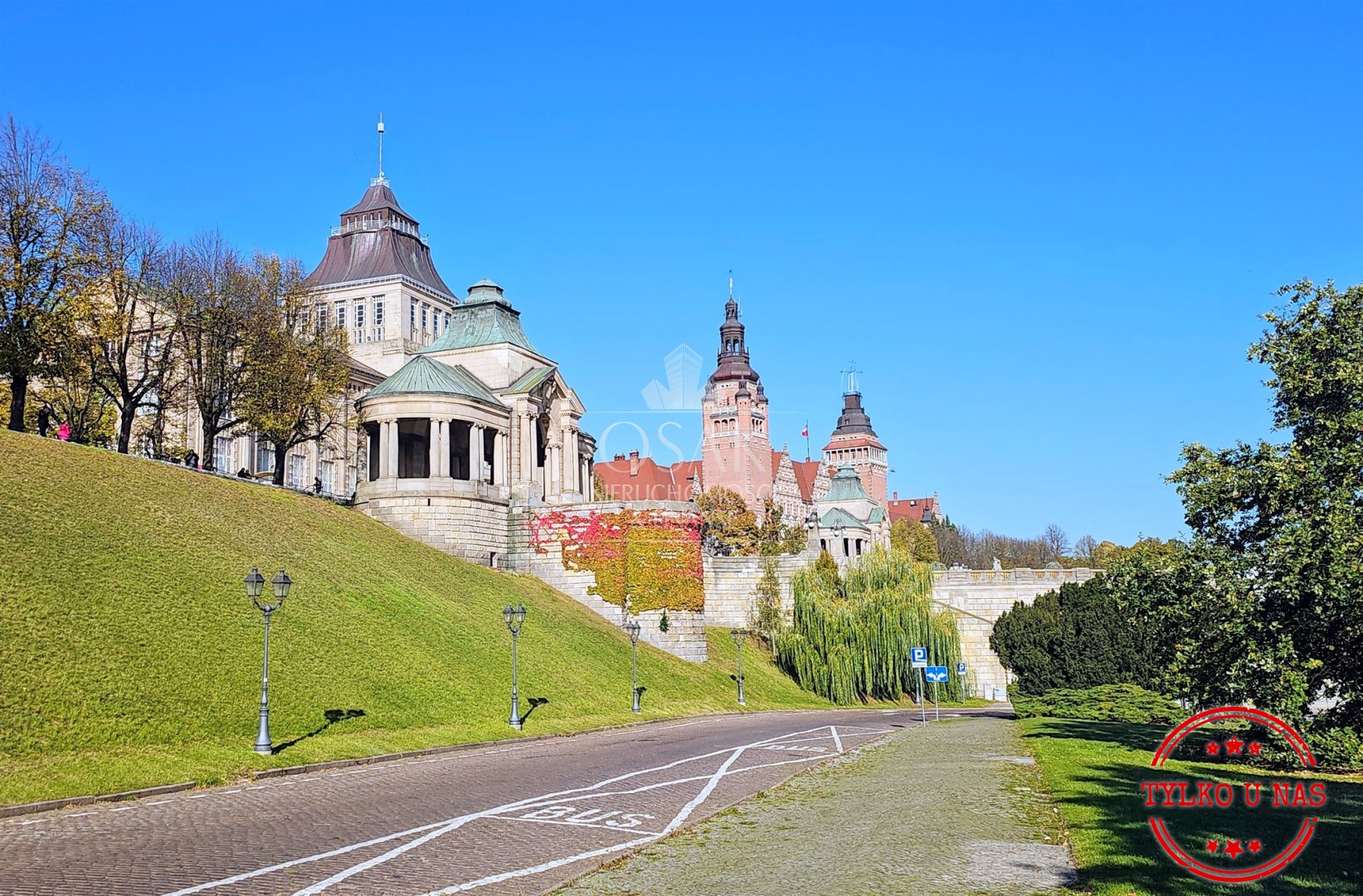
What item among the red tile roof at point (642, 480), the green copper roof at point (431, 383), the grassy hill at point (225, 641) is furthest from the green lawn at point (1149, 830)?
the red tile roof at point (642, 480)

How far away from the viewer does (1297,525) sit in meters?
20.6

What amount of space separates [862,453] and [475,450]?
13931cm

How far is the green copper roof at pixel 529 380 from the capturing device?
195 feet

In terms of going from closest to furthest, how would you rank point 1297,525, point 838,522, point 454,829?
point 454,829 < point 1297,525 < point 838,522

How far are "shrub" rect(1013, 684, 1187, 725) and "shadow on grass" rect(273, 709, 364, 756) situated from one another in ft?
73.4

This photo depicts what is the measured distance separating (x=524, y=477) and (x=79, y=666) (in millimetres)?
37020

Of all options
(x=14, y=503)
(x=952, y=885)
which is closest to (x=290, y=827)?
(x=952, y=885)

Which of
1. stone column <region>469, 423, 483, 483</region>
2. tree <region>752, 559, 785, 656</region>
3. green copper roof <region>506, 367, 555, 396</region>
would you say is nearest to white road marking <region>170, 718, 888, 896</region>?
stone column <region>469, 423, 483, 483</region>

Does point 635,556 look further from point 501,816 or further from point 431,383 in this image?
point 501,816

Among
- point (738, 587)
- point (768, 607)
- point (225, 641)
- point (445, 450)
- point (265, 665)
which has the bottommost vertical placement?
point (265, 665)

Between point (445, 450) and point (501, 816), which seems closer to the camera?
point (501, 816)

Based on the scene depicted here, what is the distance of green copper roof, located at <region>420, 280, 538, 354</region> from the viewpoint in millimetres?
61562

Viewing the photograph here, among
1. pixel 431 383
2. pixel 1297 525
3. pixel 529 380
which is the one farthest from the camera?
pixel 529 380

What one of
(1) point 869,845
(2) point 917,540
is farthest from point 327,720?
(2) point 917,540
